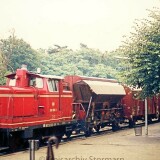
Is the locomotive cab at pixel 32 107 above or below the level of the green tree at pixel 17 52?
below

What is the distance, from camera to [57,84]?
688 inches

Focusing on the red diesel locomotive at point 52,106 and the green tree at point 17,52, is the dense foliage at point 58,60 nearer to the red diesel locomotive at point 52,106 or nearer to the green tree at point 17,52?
the green tree at point 17,52

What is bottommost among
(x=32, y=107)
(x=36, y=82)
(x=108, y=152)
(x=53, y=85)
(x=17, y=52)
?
(x=108, y=152)

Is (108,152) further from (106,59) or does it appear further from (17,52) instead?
(106,59)

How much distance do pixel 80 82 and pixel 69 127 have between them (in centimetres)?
373

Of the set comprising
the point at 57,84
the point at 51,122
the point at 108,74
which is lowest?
the point at 51,122

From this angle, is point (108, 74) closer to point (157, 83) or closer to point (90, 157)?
point (157, 83)

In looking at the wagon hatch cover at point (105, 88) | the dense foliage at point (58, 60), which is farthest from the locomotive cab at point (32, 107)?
the dense foliage at point (58, 60)

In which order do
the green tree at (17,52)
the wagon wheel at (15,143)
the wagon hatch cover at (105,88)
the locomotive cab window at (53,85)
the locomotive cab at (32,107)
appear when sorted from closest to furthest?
the locomotive cab at (32,107)
the wagon wheel at (15,143)
the locomotive cab window at (53,85)
the wagon hatch cover at (105,88)
the green tree at (17,52)

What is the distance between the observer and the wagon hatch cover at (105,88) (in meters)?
21.6

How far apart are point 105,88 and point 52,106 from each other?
6896 mm

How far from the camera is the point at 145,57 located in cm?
1670

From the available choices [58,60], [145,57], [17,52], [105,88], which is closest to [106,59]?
[58,60]

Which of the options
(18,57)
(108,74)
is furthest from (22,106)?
(108,74)
